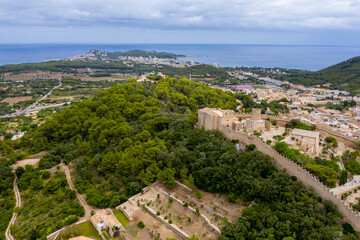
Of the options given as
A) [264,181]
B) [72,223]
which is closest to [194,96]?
[264,181]

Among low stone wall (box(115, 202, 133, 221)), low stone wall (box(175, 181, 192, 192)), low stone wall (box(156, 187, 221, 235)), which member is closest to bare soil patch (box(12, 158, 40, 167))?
low stone wall (box(115, 202, 133, 221))

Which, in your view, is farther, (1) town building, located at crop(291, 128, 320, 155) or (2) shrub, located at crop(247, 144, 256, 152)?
(2) shrub, located at crop(247, 144, 256, 152)

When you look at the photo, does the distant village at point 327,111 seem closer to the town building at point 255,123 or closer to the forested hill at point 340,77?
the forested hill at point 340,77

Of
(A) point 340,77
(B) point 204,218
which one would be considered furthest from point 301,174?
(A) point 340,77

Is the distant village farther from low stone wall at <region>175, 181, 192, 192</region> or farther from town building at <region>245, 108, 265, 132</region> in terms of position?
low stone wall at <region>175, 181, 192, 192</region>

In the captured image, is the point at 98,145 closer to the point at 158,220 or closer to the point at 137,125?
the point at 137,125

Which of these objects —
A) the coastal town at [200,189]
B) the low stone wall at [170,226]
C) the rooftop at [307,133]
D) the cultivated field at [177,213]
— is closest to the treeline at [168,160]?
the coastal town at [200,189]
